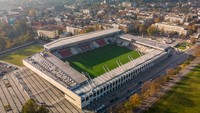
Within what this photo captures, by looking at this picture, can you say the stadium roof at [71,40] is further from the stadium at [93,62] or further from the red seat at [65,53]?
the red seat at [65,53]

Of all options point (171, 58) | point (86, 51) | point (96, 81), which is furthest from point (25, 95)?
point (171, 58)

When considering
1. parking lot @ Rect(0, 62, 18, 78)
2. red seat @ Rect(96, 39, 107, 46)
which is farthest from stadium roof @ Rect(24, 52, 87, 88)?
red seat @ Rect(96, 39, 107, 46)

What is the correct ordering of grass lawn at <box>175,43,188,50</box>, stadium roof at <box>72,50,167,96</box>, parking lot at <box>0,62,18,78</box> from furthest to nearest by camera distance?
grass lawn at <box>175,43,188,50</box>
parking lot at <box>0,62,18,78</box>
stadium roof at <box>72,50,167,96</box>

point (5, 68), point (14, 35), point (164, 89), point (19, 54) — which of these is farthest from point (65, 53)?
point (14, 35)

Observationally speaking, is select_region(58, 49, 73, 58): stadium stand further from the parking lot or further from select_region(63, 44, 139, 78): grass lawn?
the parking lot

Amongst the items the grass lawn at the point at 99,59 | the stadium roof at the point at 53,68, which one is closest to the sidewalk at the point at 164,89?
the stadium roof at the point at 53,68

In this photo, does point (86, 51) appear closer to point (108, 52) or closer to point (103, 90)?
point (108, 52)
